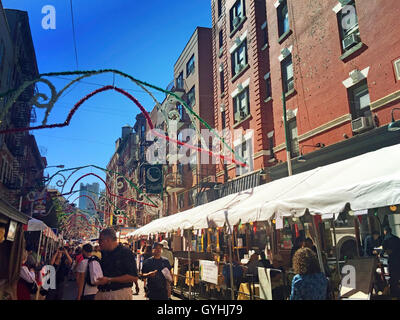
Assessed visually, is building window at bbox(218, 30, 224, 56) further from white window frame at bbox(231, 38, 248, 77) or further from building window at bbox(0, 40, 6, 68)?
building window at bbox(0, 40, 6, 68)

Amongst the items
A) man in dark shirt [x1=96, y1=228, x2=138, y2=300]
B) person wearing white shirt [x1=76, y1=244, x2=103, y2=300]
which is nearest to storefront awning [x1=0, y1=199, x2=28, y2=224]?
person wearing white shirt [x1=76, y1=244, x2=103, y2=300]

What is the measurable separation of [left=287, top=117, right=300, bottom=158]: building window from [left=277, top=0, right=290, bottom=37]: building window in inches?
204

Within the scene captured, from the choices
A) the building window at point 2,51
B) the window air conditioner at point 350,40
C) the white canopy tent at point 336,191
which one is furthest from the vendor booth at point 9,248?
the building window at point 2,51

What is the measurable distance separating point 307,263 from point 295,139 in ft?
44.4

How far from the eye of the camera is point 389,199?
4.63 metres

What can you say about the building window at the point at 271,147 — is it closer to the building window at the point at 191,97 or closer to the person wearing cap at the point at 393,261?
the person wearing cap at the point at 393,261

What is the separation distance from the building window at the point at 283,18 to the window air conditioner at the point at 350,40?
5080mm

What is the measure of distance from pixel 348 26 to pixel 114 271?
46.7 ft

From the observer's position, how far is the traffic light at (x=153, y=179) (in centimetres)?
3052

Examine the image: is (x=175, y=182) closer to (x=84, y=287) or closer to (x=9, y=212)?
(x=9, y=212)

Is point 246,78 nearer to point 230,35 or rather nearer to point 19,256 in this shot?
point 230,35

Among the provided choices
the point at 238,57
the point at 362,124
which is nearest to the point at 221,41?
the point at 238,57

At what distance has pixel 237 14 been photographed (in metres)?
24.4
